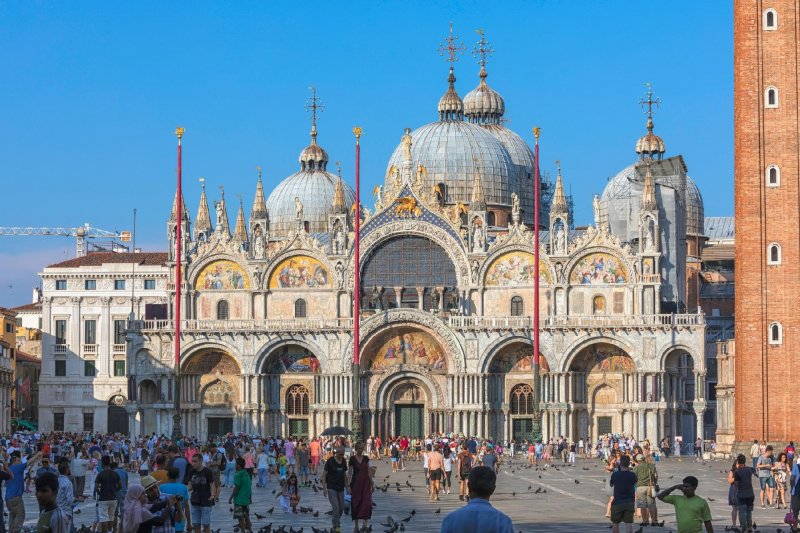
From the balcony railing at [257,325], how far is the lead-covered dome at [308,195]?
19.7 meters

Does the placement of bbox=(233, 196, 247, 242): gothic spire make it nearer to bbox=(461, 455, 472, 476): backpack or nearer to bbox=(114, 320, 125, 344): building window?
bbox=(114, 320, 125, 344): building window

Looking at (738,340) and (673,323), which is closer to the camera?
(738,340)

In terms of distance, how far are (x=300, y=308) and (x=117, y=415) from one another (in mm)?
23190

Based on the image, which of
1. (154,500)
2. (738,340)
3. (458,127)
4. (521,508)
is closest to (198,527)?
(154,500)

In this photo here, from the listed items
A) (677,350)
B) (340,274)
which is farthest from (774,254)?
(340,274)

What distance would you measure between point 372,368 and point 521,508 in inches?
1717

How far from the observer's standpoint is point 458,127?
322 feet

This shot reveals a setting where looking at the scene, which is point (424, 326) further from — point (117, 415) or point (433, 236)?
point (117, 415)

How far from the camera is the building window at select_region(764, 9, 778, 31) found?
65.5m

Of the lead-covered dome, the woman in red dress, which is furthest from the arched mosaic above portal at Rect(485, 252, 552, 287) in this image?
the woman in red dress

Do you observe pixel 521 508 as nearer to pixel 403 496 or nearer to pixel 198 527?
pixel 403 496

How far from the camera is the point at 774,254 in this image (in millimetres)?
65125

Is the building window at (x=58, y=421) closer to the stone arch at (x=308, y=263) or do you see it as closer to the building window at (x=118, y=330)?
the building window at (x=118, y=330)

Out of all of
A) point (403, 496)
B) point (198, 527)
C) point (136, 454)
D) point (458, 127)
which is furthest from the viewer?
point (458, 127)
